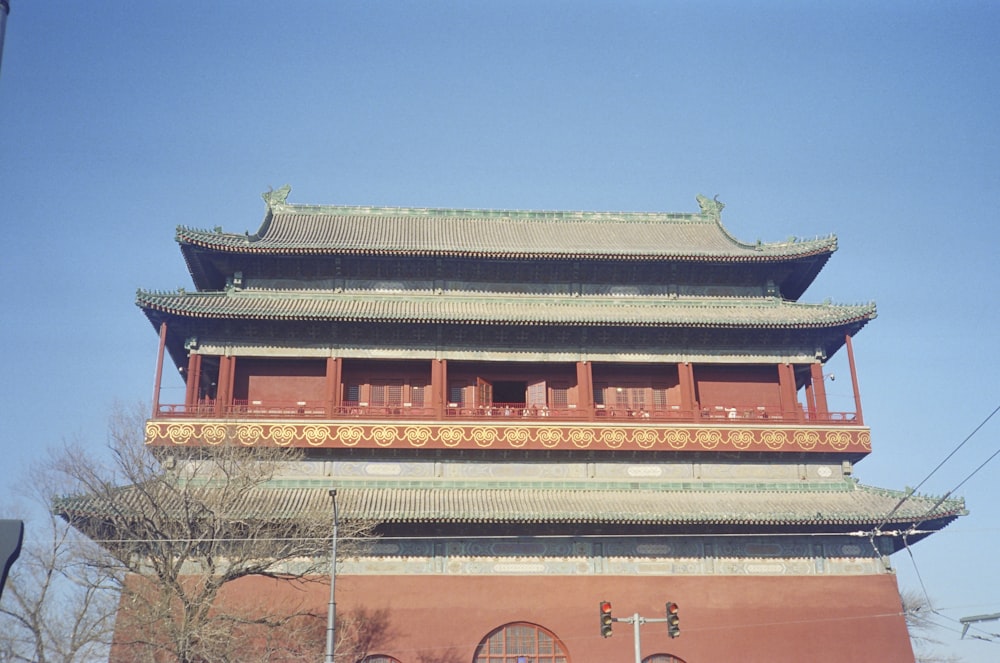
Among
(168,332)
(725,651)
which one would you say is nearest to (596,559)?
(725,651)

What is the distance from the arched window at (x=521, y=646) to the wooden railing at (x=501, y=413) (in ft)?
20.6

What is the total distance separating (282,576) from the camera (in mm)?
24578

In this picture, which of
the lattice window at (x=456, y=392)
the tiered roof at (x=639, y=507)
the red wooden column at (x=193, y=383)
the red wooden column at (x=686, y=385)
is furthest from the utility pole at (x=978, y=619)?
the red wooden column at (x=193, y=383)

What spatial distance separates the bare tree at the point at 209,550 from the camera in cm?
2214

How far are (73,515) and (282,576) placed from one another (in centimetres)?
601

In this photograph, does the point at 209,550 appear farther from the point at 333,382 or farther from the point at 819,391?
the point at 819,391

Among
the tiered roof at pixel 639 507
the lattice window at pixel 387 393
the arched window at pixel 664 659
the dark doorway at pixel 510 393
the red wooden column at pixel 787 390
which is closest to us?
the tiered roof at pixel 639 507

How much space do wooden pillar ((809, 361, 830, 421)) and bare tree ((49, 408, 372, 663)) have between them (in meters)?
15.0

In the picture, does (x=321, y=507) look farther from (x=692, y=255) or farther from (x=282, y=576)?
(x=692, y=255)

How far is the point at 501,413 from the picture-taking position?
32.5 metres

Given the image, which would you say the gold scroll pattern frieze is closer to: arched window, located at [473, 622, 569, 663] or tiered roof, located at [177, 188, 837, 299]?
arched window, located at [473, 622, 569, 663]

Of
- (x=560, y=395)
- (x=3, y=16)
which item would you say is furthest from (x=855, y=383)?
(x=3, y=16)

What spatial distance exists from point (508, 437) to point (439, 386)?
299cm

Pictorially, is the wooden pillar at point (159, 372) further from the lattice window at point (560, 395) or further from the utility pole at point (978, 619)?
the utility pole at point (978, 619)
